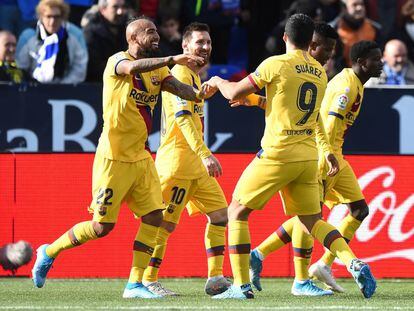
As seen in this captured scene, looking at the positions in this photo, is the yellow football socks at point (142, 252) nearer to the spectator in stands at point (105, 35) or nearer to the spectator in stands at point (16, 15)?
the spectator in stands at point (105, 35)

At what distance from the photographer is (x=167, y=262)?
40.5 feet

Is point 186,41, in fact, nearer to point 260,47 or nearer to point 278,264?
point 278,264

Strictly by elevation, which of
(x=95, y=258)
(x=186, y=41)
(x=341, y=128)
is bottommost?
(x=95, y=258)

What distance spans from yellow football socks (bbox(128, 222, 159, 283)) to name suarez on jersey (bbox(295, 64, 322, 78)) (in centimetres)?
187

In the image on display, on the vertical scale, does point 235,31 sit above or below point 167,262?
above

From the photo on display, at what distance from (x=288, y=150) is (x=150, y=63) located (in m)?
1.29

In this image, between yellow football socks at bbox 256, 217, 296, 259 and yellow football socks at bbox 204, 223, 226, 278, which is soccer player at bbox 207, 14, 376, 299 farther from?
yellow football socks at bbox 256, 217, 296, 259

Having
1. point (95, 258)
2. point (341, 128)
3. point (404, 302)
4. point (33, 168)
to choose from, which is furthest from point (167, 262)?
point (404, 302)

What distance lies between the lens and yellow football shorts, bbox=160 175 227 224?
35.0 ft

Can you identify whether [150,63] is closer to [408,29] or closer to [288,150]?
[288,150]

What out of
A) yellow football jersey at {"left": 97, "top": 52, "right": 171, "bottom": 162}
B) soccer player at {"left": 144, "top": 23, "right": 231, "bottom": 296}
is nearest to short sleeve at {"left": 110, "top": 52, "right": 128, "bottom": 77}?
yellow football jersey at {"left": 97, "top": 52, "right": 171, "bottom": 162}

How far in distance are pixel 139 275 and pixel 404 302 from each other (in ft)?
7.23

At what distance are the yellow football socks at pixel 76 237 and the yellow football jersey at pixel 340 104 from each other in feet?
7.57

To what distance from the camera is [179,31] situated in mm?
16484
